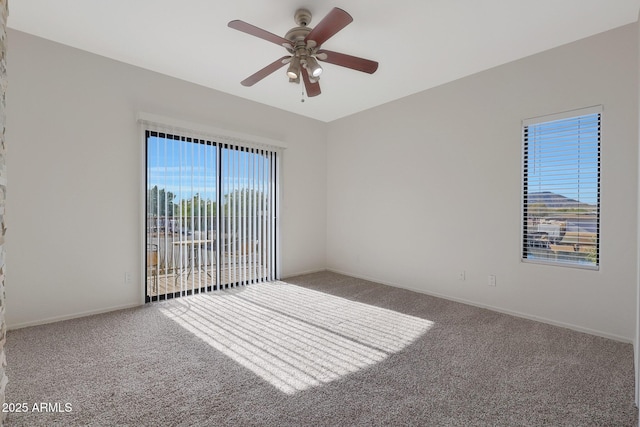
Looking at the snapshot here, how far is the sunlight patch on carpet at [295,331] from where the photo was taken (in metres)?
2.20

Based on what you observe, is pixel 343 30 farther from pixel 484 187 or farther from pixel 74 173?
pixel 74 173

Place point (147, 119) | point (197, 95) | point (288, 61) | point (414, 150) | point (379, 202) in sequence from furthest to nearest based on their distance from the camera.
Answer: point (379, 202) → point (414, 150) → point (197, 95) → point (147, 119) → point (288, 61)

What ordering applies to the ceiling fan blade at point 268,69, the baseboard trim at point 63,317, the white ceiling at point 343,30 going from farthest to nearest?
the baseboard trim at point 63,317 < the ceiling fan blade at point 268,69 < the white ceiling at point 343,30

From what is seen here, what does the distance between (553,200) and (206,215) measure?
3.89 metres

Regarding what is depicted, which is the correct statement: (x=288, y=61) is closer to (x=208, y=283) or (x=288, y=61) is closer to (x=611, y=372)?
(x=208, y=283)

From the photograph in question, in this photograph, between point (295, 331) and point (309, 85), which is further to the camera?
point (309, 85)

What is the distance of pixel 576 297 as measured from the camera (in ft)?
9.37

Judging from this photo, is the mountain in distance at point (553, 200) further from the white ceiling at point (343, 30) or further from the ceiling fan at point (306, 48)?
the ceiling fan at point (306, 48)

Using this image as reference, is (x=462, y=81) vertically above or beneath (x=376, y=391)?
above

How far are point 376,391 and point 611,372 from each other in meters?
1.69

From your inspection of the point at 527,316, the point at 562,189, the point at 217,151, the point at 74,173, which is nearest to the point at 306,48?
the point at 217,151

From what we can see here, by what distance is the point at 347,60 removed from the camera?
101 inches

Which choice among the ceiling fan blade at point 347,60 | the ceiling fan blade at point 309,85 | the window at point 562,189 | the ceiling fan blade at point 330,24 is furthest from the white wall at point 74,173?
the window at point 562,189

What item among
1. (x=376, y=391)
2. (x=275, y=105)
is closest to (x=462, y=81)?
(x=275, y=105)
